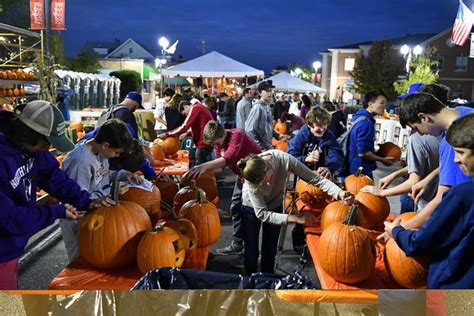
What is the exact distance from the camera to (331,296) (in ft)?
3.56

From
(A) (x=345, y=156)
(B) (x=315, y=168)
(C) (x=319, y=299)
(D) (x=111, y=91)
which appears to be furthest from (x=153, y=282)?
(D) (x=111, y=91)

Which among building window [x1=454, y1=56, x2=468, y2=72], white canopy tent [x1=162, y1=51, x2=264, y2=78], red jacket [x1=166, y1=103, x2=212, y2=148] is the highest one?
building window [x1=454, y1=56, x2=468, y2=72]

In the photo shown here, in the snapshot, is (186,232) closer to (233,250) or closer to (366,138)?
(233,250)

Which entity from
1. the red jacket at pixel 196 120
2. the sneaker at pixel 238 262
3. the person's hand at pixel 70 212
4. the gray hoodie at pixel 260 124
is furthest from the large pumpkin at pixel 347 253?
the red jacket at pixel 196 120

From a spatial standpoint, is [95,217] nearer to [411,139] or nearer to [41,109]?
[41,109]

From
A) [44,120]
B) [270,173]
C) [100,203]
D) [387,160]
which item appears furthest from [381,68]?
[44,120]

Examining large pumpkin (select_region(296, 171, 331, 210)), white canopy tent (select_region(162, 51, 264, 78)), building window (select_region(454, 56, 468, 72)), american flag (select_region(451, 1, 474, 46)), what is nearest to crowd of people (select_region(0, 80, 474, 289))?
large pumpkin (select_region(296, 171, 331, 210))

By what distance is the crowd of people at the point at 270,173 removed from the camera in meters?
1.74

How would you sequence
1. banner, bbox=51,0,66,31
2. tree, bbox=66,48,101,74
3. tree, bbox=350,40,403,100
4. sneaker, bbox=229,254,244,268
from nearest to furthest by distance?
1. sneaker, bbox=229,254,244,268
2. banner, bbox=51,0,66,31
3. tree, bbox=66,48,101,74
4. tree, bbox=350,40,403,100

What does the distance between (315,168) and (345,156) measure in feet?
2.09

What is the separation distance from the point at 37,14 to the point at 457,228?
19942 mm

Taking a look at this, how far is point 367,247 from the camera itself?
2506mm

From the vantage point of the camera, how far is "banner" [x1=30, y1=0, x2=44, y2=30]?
17.7m

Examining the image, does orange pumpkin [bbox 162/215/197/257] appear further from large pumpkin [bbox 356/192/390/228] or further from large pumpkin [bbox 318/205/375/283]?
large pumpkin [bbox 356/192/390/228]
